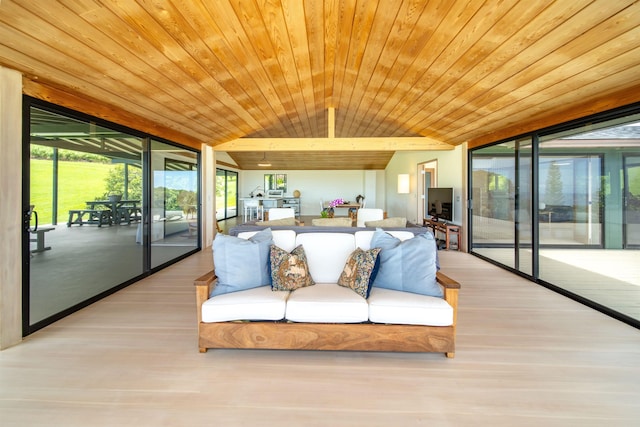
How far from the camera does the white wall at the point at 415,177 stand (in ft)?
22.0

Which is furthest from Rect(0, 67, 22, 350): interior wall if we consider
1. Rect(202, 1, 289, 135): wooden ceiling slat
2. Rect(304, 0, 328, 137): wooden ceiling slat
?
Rect(304, 0, 328, 137): wooden ceiling slat

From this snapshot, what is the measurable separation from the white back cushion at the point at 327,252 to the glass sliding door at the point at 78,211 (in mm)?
2359

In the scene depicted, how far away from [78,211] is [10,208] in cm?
94

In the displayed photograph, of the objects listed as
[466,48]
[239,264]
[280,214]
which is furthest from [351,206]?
[239,264]

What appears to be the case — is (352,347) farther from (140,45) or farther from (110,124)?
(110,124)

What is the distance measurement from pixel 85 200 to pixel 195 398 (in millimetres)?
2725

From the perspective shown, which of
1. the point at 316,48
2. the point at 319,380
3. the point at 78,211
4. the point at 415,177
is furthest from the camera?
the point at 415,177

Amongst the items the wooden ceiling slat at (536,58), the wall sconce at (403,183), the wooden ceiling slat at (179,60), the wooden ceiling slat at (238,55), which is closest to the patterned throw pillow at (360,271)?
the wooden ceiling slat at (536,58)

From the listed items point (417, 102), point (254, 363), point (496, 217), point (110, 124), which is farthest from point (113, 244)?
point (496, 217)

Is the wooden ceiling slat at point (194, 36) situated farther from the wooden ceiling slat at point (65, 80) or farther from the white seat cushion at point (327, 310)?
the white seat cushion at point (327, 310)

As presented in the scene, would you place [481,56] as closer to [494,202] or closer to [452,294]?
[452,294]

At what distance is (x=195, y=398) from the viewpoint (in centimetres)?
193

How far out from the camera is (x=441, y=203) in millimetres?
7012

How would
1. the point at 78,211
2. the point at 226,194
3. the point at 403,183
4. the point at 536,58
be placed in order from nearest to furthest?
the point at 536,58
the point at 78,211
the point at 403,183
the point at 226,194
